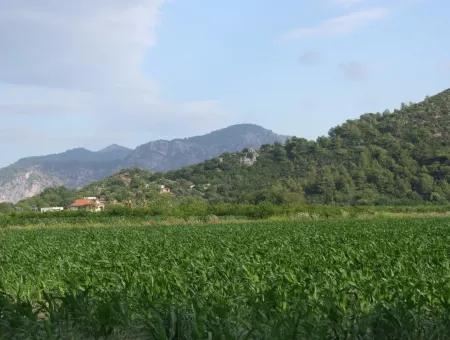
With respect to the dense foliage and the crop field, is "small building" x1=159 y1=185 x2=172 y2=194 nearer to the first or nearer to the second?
the dense foliage

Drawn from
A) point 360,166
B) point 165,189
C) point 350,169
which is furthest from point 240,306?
point 165,189

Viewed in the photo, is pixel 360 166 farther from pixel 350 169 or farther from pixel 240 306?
pixel 240 306

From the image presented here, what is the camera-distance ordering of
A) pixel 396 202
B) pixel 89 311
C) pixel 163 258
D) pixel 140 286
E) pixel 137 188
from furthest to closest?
pixel 137 188
pixel 396 202
pixel 163 258
pixel 140 286
pixel 89 311

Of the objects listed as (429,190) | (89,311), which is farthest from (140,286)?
(429,190)

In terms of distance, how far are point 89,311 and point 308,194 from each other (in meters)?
123

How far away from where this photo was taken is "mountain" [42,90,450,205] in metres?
118

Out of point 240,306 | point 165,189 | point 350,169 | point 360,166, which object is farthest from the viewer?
point 165,189

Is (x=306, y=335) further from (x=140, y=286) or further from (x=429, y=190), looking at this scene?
(x=429, y=190)

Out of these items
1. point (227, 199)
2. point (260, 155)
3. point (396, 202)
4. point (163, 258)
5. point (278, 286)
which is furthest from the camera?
point (260, 155)

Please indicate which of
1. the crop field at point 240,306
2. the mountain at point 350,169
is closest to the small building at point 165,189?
the mountain at point 350,169

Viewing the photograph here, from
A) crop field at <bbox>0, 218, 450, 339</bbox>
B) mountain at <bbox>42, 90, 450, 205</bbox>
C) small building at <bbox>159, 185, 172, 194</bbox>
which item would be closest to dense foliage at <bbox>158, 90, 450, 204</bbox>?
mountain at <bbox>42, 90, 450, 205</bbox>

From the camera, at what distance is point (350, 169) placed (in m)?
135

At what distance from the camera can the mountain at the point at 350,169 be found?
11844cm

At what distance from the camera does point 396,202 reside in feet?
362
